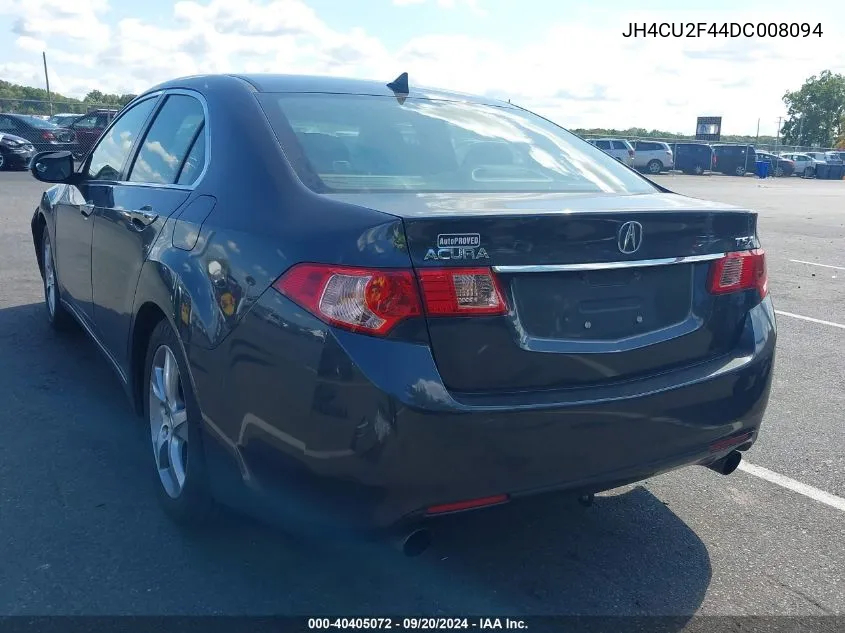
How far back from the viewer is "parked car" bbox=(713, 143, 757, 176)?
46750mm

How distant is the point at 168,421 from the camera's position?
3.31 meters

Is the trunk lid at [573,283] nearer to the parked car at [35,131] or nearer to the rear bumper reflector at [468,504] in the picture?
the rear bumper reflector at [468,504]

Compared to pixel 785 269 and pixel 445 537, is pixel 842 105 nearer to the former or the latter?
pixel 785 269

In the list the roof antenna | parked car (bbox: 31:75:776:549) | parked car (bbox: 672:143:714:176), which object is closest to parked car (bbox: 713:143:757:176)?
parked car (bbox: 672:143:714:176)

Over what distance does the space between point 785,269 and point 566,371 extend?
28.8 ft

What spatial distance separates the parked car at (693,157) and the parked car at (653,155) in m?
3.19

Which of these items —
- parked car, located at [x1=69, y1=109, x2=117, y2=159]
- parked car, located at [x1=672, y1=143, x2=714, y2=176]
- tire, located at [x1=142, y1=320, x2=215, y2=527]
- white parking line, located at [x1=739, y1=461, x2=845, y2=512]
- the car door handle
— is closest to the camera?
tire, located at [x1=142, y1=320, x2=215, y2=527]

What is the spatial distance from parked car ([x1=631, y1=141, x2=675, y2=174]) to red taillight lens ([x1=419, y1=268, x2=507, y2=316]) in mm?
42362

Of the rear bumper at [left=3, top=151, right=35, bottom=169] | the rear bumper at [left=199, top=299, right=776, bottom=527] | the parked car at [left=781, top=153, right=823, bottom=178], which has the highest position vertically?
the rear bumper at [left=3, top=151, right=35, bottom=169]

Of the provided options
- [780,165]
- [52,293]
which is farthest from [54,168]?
[780,165]

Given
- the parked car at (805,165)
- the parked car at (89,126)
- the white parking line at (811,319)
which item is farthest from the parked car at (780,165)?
the white parking line at (811,319)

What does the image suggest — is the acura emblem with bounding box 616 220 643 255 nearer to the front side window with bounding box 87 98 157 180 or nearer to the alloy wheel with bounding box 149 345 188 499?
the alloy wheel with bounding box 149 345 188 499

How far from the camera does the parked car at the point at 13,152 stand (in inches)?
883

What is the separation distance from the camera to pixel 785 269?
1025 centimetres
